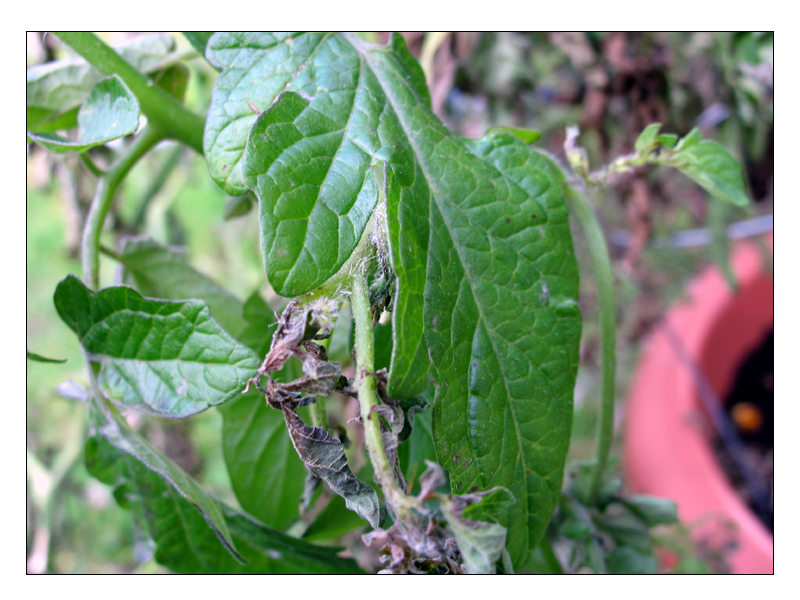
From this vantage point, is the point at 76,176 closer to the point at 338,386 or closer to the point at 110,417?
the point at 110,417

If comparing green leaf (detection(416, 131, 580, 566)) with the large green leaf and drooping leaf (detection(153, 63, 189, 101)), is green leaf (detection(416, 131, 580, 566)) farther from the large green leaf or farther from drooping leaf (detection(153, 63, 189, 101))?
drooping leaf (detection(153, 63, 189, 101))

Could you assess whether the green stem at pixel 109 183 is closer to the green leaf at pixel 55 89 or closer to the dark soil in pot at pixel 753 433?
the green leaf at pixel 55 89

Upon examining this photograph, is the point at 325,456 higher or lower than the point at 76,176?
lower

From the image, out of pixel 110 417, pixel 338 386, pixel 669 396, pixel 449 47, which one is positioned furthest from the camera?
pixel 669 396

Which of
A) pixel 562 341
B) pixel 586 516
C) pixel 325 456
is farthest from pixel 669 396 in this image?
pixel 325 456

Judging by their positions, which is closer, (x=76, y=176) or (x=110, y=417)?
(x=110, y=417)

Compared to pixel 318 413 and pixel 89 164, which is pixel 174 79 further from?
pixel 318 413

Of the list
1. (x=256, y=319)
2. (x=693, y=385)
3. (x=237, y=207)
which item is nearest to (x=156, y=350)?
(x=256, y=319)
